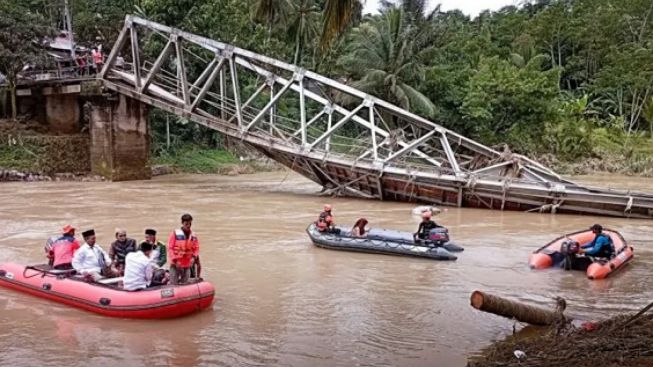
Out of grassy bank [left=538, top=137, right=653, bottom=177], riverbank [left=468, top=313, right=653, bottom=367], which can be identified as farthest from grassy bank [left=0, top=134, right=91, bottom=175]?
riverbank [left=468, top=313, right=653, bottom=367]

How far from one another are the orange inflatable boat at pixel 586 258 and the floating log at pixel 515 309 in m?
4.44

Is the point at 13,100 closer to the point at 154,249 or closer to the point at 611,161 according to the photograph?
the point at 154,249

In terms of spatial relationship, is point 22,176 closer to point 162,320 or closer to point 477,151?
point 477,151

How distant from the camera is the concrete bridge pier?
100 ft

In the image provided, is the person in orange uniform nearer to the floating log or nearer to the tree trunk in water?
the floating log

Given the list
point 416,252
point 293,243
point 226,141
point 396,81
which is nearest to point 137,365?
point 416,252

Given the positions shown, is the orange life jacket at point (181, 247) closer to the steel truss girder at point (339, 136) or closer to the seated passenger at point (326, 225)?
the seated passenger at point (326, 225)

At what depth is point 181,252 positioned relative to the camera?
33.1ft

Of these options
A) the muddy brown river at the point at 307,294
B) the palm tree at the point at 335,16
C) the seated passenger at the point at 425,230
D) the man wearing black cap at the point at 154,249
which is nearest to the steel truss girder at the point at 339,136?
the muddy brown river at the point at 307,294

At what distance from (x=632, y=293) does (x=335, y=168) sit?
14.5 metres

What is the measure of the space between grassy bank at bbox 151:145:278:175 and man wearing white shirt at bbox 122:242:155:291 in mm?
26847

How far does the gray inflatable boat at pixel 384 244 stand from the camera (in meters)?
14.1

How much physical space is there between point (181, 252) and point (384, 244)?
5.56m

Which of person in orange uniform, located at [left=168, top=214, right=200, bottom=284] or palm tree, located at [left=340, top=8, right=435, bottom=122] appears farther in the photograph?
palm tree, located at [left=340, top=8, right=435, bottom=122]
